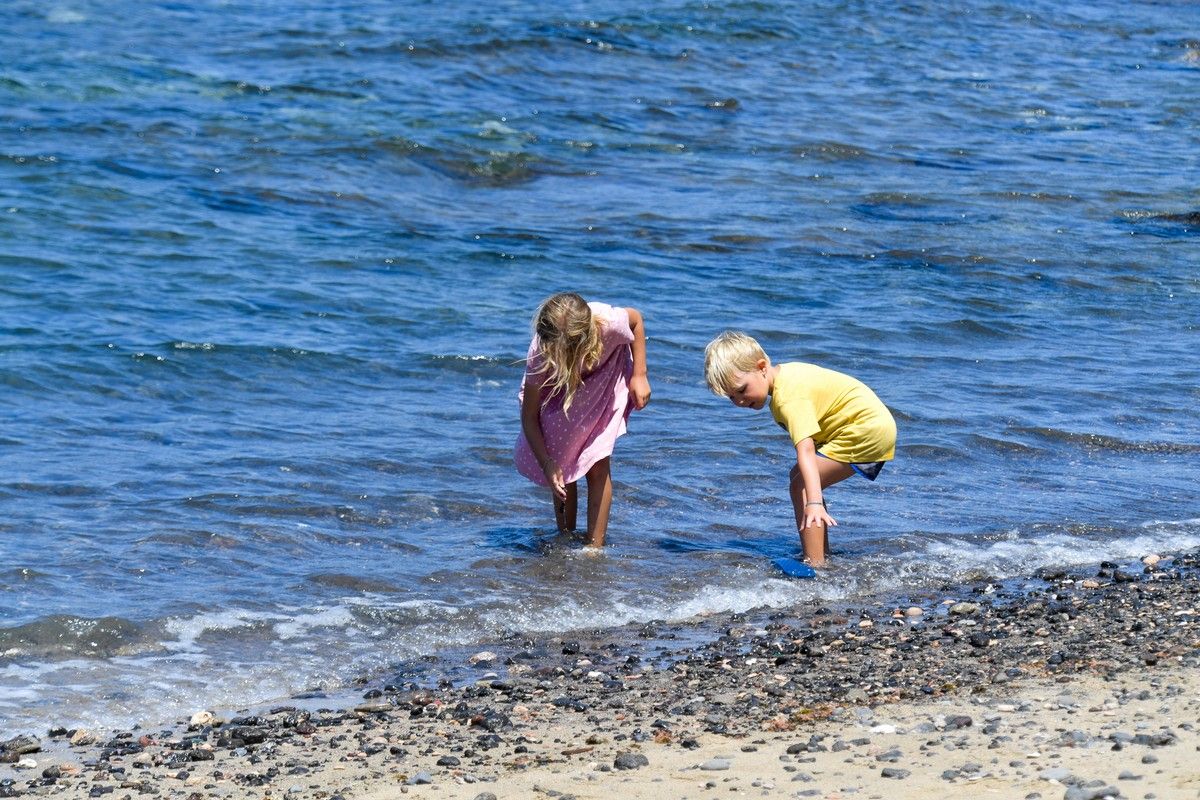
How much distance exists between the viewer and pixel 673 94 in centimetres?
2000

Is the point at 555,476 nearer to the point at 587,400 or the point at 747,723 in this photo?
the point at 587,400

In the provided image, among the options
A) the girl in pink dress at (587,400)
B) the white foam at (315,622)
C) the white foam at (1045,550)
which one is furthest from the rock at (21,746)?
the white foam at (1045,550)

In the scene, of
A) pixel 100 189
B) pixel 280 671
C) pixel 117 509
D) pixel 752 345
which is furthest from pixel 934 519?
pixel 100 189

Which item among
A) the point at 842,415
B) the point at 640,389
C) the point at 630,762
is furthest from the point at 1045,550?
the point at 630,762

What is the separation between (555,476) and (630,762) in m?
→ 2.77

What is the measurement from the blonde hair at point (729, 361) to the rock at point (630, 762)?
2427mm

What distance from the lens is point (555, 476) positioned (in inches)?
272

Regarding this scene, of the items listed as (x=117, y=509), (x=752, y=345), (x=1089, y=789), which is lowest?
(x=117, y=509)

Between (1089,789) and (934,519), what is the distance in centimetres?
386

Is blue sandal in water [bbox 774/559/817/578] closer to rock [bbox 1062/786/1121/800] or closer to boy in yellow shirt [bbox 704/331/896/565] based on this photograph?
boy in yellow shirt [bbox 704/331/896/565]

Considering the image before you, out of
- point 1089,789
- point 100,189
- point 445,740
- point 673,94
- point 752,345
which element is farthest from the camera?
point 673,94

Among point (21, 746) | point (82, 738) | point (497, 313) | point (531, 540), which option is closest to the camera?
point (21, 746)

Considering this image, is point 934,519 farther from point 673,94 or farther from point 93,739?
point 673,94

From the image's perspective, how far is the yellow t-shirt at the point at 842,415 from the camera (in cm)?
675
